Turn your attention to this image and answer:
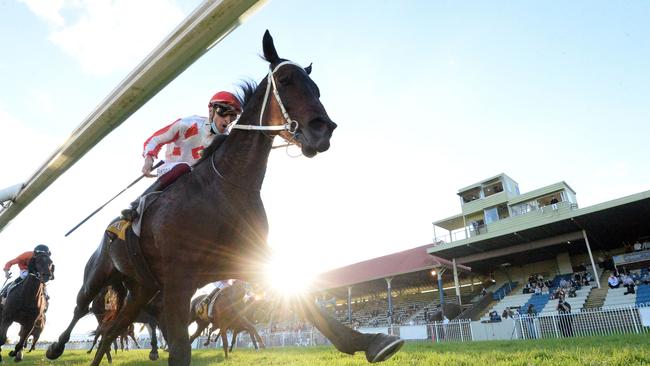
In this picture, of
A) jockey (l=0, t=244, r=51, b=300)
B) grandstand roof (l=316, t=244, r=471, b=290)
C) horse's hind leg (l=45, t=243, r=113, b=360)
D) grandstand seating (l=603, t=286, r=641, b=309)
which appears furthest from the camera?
grandstand roof (l=316, t=244, r=471, b=290)

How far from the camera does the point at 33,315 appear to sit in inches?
379

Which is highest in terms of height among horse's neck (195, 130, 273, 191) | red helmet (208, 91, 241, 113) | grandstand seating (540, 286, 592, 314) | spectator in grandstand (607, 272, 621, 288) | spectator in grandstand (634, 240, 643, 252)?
spectator in grandstand (634, 240, 643, 252)

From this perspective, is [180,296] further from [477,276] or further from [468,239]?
[477,276]

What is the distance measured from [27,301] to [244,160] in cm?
951

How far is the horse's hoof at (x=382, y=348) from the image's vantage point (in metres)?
2.58

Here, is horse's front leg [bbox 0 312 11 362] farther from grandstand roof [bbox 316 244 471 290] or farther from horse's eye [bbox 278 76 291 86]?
grandstand roof [bbox 316 244 471 290]

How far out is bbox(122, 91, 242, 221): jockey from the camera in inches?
159

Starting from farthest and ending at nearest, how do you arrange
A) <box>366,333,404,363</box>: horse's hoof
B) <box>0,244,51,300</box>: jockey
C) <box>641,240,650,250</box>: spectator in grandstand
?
1. <box>641,240,650,250</box>: spectator in grandstand
2. <box>0,244,51,300</box>: jockey
3. <box>366,333,404,363</box>: horse's hoof

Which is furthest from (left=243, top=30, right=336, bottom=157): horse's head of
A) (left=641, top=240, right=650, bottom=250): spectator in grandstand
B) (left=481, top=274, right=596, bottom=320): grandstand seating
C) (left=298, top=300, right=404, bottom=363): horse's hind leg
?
(left=641, top=240, right=650, bottom=250): spectator in grandstand

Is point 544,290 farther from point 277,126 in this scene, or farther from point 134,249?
point 134,249

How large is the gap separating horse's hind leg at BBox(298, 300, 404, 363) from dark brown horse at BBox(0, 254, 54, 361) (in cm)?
Result: 928

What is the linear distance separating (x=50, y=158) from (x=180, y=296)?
133 centimetres

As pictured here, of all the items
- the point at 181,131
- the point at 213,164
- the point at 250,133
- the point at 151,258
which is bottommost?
the point at 151,258

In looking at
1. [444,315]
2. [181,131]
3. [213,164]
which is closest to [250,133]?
[213,164]
